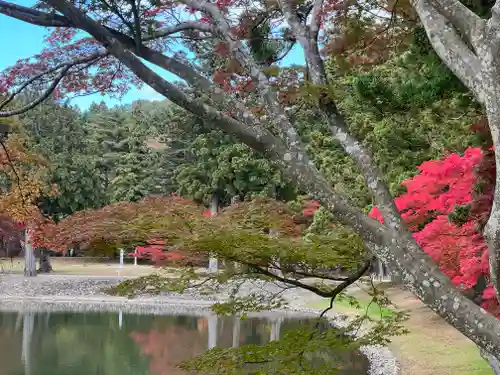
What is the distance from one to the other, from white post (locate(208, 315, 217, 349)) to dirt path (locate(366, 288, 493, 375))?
13.1 ft

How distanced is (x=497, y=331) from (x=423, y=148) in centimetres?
899

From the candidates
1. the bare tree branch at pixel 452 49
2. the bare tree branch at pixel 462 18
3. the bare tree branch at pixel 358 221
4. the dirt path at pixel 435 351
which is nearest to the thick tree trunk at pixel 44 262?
the dirt path at pixel 435 351

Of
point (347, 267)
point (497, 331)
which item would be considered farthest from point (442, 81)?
point (497, 331)

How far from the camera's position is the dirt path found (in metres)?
8.40

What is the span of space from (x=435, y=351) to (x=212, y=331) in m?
6.19

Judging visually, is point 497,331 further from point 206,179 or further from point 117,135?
point 117,135

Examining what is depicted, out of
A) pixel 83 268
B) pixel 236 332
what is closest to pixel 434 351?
pixel 236 332

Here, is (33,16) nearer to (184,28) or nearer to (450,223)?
(184,28)

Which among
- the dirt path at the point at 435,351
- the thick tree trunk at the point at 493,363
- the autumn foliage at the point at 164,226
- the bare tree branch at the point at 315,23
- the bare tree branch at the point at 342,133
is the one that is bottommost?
the dirt path at the point at 435,351

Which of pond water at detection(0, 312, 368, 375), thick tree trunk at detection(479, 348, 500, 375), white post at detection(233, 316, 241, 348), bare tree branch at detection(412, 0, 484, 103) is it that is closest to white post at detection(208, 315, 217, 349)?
pond water at detection(0, 312, 368, 375)

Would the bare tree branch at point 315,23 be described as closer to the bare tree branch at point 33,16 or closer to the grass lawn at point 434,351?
the bare tree branch at point 33,16

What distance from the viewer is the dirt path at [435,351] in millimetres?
8398

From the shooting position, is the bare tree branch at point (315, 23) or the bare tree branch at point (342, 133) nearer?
the bare tree branch at point (342, 133)

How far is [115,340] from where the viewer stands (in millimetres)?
12914
